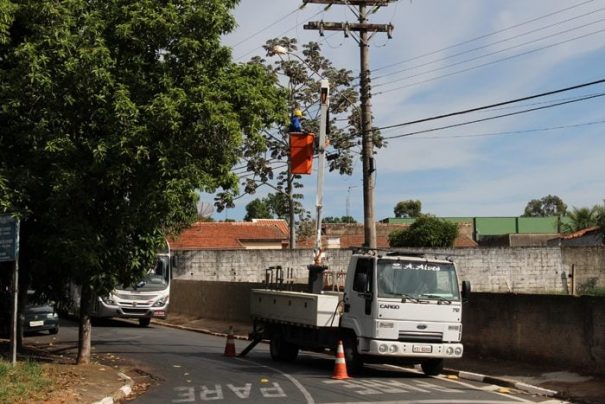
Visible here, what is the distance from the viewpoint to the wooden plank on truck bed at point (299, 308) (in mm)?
15023

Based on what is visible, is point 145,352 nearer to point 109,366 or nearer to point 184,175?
point 109,366


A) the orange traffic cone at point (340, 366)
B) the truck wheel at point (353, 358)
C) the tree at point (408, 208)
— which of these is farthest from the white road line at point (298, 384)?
the tree at point (408, 208)

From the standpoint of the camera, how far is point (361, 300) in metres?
14.4

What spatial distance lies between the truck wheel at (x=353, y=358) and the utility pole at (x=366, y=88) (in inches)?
233

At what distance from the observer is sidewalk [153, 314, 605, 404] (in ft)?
41.9

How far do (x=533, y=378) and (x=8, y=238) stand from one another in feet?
33.4

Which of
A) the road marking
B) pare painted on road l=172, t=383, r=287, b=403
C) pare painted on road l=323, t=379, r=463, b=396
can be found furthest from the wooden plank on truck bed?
the road marking

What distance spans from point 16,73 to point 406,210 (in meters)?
99.8

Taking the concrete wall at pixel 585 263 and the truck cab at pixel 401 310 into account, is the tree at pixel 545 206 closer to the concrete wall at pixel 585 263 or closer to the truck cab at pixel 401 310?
the concrete wall at pixel 585 263

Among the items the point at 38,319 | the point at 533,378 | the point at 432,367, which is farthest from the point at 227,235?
the point at 533,378

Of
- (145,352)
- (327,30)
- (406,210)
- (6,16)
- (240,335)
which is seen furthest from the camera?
(406,210)

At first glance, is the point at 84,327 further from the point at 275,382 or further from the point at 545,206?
the point at 545,206

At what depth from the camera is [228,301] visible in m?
29.8

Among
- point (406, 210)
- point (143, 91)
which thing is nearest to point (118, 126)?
point (143, 91)
